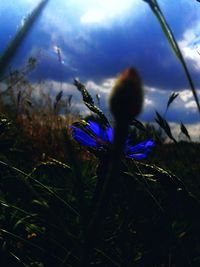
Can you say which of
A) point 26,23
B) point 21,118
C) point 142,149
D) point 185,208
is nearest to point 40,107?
point 21,118

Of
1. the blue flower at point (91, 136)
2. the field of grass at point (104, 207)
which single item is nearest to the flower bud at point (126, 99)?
the field of grass at point (104, 207)

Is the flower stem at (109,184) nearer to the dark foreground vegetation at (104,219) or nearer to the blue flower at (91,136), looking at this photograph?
the dark foreground vegetation at (104,219)

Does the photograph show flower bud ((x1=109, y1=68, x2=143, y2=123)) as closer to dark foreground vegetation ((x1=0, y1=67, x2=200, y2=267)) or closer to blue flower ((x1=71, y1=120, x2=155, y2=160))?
dark foreground vegetation ((x1=0, y1=67, x2=200, y2=267))

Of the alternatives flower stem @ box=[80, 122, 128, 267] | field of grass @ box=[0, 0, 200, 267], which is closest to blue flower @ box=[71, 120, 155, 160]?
field of grass @ box=[0, 0, 200, 267]

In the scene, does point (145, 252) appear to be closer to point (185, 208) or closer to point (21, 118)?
point (185, 208)

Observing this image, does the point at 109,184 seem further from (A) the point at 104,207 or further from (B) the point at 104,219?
(B) the point at 104,219

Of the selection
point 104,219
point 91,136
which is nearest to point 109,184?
point 104,219

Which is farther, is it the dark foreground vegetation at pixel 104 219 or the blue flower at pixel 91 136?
the blue flower at pixel 91 136

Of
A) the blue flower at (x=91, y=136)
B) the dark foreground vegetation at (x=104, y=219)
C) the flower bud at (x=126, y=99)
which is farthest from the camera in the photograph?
the blue flower at (x=91, y=136)
